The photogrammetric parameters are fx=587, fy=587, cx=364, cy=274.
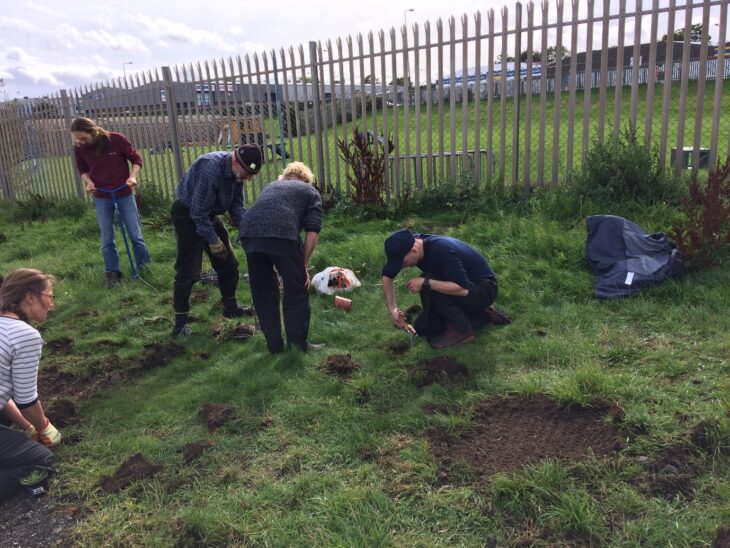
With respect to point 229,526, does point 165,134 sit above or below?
above

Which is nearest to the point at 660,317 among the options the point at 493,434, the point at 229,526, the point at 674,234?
the point at 674,234

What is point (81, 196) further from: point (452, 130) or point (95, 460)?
point (95, 460)

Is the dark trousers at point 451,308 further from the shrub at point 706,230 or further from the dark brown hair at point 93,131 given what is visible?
the dark brown hair at point 93,131

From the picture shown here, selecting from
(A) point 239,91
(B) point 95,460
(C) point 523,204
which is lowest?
(B) point 95,460

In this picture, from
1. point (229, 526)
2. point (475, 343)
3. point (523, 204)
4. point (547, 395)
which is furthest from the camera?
point (523, 204)

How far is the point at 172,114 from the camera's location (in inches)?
→ 416

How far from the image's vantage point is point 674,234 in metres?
5.09

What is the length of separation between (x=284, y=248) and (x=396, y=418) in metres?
1.52

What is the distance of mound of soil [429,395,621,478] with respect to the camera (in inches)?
117

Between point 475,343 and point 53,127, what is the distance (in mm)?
11623

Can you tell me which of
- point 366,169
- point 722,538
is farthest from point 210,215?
point 722,538

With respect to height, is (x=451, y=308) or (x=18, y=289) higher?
(x=18, y=289)

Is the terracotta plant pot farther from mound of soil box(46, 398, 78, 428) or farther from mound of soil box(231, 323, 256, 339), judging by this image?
mound of soil box(46, 398, 78, 428)

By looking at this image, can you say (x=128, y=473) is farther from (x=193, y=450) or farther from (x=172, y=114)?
(x=172, y=114)
